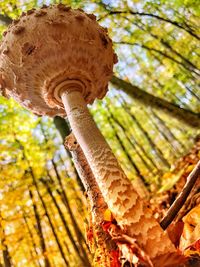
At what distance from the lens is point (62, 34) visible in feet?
7.46

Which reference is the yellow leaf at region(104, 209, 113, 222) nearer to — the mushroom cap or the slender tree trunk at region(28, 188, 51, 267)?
the mushroom cap

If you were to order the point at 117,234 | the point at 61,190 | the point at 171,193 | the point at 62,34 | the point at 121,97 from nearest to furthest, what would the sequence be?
1. the point at 117,234
2. the point at 62,34
3. the point at 171,193
4. the point at 61,190
5. the point at 121,97

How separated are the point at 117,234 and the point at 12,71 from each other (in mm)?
1429

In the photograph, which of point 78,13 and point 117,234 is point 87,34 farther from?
point 117,234

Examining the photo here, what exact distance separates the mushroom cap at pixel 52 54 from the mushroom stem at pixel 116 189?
15 centimetres

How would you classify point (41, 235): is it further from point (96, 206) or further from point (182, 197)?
point (182, 197)

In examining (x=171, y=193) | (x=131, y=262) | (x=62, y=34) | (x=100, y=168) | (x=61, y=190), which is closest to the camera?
(x=131, y=262)

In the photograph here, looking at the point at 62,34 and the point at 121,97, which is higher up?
the point at 121,97

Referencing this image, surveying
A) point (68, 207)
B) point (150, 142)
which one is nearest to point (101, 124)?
→ point (150, 142)

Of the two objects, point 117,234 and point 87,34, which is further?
point 87,34

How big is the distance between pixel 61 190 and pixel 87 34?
12.4 metres

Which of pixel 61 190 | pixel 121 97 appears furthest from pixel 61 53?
pixel 121 97

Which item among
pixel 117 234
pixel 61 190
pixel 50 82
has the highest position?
pixel 61 190

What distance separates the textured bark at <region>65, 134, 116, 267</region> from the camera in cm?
197
